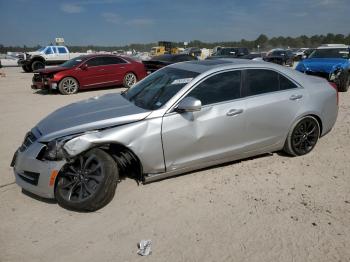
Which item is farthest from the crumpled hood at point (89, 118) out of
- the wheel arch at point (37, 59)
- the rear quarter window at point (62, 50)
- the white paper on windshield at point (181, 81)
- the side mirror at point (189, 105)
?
the rear quarter window at point (62, 50)

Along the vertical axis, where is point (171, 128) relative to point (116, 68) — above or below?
below

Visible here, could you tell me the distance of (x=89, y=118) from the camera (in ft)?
12.8

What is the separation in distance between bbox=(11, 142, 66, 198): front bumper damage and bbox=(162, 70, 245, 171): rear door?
129 cm

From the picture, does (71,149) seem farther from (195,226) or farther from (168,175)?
(195,226)

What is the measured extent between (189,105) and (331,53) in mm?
10905

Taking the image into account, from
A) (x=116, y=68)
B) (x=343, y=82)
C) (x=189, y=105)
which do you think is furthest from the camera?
(x=116, y=68)

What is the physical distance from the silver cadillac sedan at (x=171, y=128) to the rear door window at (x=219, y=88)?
14mm

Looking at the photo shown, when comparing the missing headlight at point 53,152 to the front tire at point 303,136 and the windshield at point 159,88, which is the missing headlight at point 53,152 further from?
the front tire at point 303,136

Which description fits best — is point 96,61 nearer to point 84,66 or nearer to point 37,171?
point 84,66

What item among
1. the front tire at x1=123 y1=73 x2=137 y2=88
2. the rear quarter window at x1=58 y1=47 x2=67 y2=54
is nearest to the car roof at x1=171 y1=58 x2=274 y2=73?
the front tire at x1=123 y1=73 x2=137 y2=88

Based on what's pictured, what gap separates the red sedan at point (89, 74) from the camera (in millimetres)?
12430

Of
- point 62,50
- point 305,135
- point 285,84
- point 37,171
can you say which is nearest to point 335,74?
point 305,135

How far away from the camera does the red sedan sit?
1243 cm

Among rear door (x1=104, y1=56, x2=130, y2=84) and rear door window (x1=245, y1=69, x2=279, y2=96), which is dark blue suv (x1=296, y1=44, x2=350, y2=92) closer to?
rear door (x1=104, y1=56, x2=130, y2=84)
